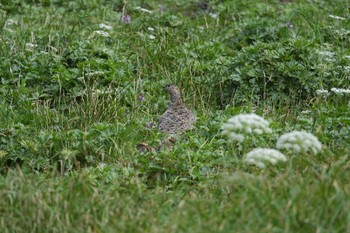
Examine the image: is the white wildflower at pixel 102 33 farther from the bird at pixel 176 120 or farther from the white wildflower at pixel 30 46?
the bird at pixel 176 120

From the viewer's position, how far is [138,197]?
4.75 meters

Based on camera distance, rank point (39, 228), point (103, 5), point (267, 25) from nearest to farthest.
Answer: point (39, 228), point (267, 25), point (103, 5)

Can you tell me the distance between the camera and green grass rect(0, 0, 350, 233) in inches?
170

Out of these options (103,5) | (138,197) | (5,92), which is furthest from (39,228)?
(103,5)

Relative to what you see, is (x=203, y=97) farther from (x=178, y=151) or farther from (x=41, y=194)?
(x=41, y=194)

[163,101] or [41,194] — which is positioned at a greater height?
[41,194]

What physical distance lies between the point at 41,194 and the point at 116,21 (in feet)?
16.8

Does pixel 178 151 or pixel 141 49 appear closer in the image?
pixel 178 151

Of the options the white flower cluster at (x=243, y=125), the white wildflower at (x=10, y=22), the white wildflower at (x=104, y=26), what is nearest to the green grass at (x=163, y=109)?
the white wildflower at (x=10, y=22)

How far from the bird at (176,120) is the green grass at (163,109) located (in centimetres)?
9

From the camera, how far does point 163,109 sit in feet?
23.8

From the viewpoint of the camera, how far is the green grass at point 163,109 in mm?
4324

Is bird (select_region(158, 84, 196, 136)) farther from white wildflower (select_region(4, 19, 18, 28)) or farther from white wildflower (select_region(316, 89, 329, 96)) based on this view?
white wildflower (select_region(4, 19, 18, 28))

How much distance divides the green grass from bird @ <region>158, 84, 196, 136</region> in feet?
0.30
